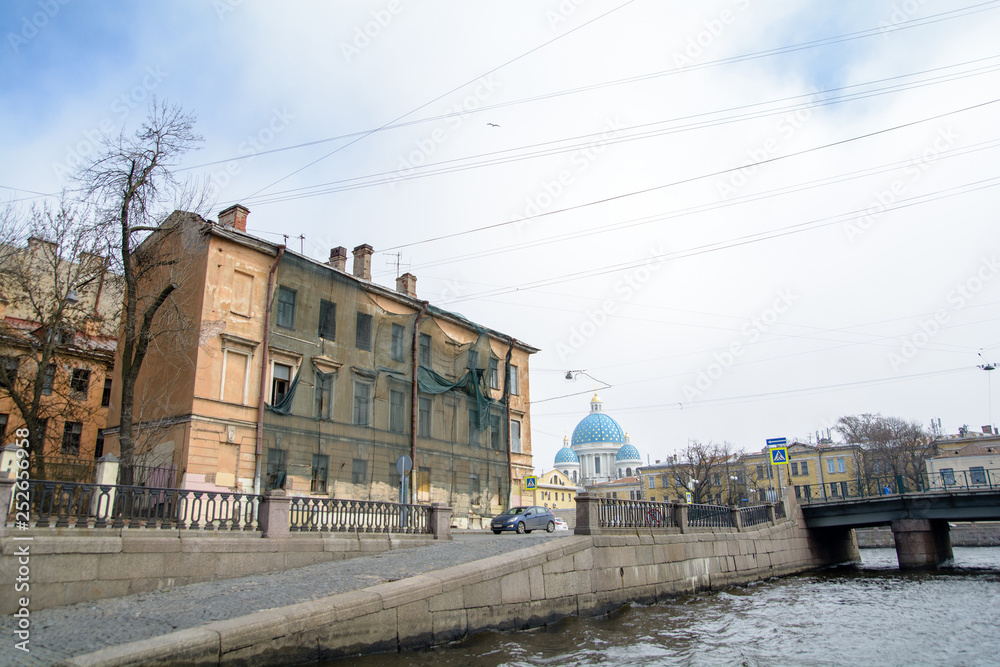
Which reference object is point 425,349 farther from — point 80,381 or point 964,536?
point 964,536

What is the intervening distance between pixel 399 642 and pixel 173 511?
641 cm

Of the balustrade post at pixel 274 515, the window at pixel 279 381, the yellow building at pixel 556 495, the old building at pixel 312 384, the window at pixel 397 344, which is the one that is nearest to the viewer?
the balustrade post at pixel 274 515

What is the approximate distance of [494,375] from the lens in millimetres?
37156

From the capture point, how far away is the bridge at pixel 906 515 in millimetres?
30406

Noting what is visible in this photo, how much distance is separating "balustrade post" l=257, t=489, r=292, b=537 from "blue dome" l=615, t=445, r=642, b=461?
112 m

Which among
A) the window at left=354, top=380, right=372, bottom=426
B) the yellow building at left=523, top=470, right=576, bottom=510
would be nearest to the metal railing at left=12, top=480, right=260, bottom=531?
the window at left=354, top=380, right=372, bottom=426

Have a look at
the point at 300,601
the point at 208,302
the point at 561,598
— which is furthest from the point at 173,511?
the point at 208,302

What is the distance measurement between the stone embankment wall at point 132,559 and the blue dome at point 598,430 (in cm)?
11595

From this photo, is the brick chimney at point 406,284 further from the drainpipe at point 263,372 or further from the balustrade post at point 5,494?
the balustrade post at point 5,494

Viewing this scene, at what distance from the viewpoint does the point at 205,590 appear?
11.9 metres

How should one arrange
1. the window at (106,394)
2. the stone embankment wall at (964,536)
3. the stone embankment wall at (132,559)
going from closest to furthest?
the stone embankment wall at (132,559) < the window at (106,394) < the stone embankment wall at (964,536)

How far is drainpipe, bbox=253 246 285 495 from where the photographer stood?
24.5 m

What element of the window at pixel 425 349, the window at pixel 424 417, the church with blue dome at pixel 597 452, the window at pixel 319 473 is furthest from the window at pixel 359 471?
the church with blue dome at pixel 597 452

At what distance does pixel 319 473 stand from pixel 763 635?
17.3m
